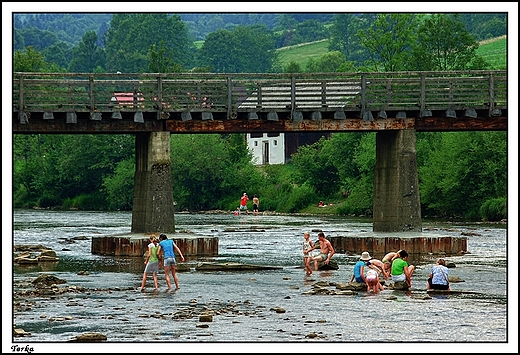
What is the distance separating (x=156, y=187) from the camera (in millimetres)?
53625

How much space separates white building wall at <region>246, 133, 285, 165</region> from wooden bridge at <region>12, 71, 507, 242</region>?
79.8m

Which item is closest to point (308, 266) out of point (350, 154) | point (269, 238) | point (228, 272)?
point (228, 272)

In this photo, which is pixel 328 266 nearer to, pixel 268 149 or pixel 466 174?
pixel 466 174

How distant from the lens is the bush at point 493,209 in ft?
273

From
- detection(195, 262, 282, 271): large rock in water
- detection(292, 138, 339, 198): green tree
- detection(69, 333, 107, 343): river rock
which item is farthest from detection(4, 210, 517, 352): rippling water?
detection(292, 138, 339, 198): green tree

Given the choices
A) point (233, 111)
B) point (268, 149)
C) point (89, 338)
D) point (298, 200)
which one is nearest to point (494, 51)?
point (268, 149)

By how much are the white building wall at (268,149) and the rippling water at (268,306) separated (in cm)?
7957

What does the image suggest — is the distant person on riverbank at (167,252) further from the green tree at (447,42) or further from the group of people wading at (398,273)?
the green tree at (447,42)

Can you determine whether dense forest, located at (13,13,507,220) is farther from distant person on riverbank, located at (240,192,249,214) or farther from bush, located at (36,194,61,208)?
distant person on riverbank, located at (240,192,249,214)

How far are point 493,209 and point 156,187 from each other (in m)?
36.1

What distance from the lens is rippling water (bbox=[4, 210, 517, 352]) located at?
3080 centimetres

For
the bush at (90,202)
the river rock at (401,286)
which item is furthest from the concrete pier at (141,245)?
the bush at (90,202)

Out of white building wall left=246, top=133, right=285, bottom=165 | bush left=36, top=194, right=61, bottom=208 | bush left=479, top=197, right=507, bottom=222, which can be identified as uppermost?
white building wall left=246, top=133, right=285, bottom=165

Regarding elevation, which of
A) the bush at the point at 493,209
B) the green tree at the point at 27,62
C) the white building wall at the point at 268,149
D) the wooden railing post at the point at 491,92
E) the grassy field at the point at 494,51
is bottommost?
the bush at the point at 493,209
